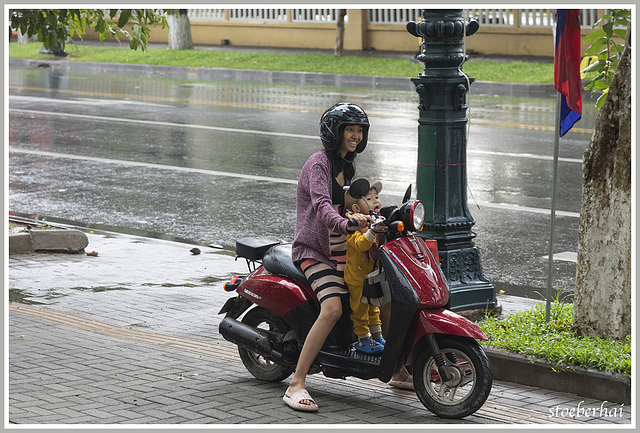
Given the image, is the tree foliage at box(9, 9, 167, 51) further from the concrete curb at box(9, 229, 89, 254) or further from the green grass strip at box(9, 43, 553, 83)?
the green grass strip at box(9, 43, 553, 83)

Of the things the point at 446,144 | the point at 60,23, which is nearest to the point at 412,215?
the point at 446,144

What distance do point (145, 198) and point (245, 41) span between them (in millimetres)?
22164

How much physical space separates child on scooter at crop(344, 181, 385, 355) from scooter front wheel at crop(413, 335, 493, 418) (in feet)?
1.04

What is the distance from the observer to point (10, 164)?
14445mm

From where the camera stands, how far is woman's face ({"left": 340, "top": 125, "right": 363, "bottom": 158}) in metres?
5.27

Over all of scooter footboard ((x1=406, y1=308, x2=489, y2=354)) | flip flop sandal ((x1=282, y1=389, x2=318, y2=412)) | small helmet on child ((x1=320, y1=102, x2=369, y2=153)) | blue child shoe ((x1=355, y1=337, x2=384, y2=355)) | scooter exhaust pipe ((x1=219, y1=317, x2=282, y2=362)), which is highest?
small helmet on child ((x1=320, y1=102, x2=369, y2=153))

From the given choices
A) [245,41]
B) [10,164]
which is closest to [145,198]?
[10,164]

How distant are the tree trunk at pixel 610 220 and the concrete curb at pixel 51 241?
5.13m

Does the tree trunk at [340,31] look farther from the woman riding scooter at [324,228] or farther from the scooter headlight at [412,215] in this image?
the scooter headlight at [412,215]

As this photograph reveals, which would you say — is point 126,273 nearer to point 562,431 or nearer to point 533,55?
point 562,431

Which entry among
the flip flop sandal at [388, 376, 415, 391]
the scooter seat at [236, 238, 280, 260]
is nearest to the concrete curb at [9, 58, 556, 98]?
the scooter seat at [236, 238, 280, 260]

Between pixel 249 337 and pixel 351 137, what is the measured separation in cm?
130

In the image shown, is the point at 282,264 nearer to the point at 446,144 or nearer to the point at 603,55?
the point at 446,144

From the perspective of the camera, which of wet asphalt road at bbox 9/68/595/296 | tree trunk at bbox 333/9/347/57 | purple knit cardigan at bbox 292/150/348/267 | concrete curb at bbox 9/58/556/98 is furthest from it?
tree trunk at bbox 333/9/347/57
